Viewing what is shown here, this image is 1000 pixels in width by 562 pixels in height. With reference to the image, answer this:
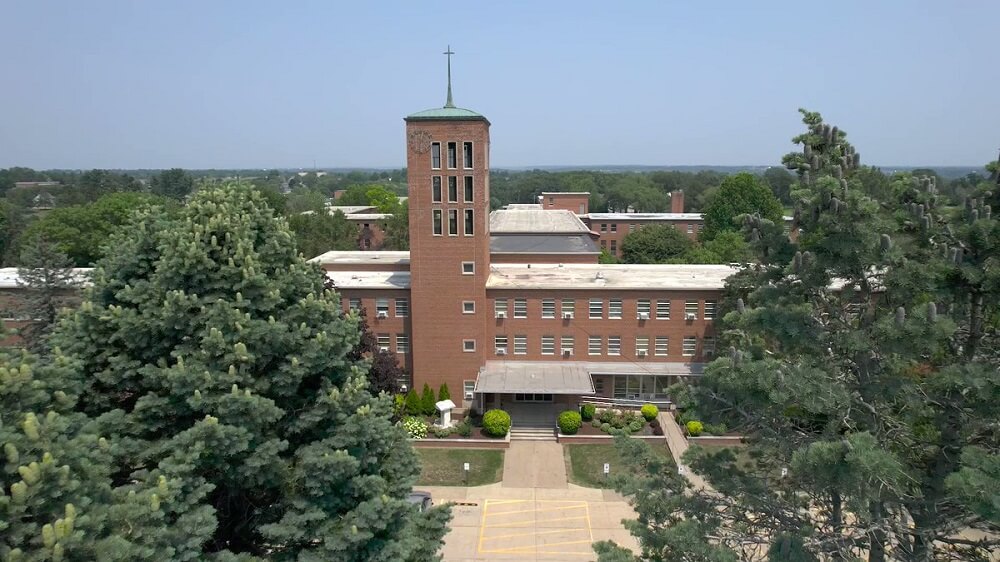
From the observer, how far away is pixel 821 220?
34.7 feet

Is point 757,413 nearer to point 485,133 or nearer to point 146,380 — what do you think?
point 146,380

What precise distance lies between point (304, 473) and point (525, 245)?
4254 centimetres

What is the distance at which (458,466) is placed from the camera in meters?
29.5

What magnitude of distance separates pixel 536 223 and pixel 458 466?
35.7 meters

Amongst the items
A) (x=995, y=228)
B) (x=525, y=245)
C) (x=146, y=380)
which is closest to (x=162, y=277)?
(x=146, y=380)

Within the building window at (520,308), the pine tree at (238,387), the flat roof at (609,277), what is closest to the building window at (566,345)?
the building window at (520,308)

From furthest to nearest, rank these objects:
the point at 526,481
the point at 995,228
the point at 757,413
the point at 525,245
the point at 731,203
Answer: the point at 731,203, the point at 525,245, the point at 526,481, the point at 757,413, the point at 995,228

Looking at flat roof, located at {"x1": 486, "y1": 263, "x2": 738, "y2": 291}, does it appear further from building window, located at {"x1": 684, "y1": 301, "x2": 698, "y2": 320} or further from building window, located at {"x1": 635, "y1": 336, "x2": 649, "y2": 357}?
building window, located at {"x1": 635, "y1": 336, "x2": 649, "y2": 357}

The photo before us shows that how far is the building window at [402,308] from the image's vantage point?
116 feet

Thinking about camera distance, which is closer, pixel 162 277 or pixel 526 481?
pixel 162 277

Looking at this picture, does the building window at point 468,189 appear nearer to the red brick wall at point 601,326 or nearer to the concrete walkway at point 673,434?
the red brick wall at point 601,326

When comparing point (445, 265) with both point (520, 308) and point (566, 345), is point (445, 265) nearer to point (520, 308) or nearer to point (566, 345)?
point (520, 308)

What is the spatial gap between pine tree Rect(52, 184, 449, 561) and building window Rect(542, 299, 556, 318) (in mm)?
21698

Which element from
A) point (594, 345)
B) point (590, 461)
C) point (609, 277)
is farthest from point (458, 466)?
point (609, 277)
